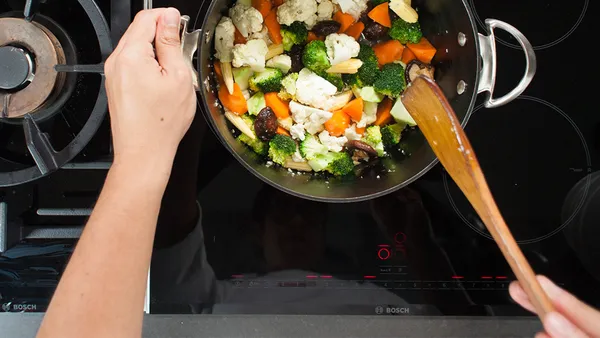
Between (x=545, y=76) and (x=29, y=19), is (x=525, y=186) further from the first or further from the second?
(x=29, y=19)

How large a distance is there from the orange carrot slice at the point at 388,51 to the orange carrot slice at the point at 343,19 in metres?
0.09

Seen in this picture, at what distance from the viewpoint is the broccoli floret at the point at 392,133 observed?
124cm

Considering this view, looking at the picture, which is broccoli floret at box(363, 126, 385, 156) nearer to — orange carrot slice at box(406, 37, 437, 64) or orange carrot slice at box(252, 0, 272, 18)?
orange carrot slice at box(406, 37, 437, 64)

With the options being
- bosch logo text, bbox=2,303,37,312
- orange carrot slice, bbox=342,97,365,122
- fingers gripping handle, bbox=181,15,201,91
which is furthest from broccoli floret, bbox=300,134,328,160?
bosch logo text, bbox=2,303,37,312

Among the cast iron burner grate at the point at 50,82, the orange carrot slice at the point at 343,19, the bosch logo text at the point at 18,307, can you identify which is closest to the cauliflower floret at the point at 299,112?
the orange carrot slice at the point at 343,19

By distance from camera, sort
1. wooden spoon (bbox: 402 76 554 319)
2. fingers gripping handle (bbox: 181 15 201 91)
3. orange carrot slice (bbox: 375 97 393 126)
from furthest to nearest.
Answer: orange carrot slice (bbox: 375 97 393 126)
fingers gripping handle (bbox: 181 15 201 91)
wooden spoon (bbox: 402 76 554 319)

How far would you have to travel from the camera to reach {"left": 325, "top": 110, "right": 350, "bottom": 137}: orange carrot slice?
1213 millimetres

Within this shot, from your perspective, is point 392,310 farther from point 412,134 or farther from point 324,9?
point 324,9

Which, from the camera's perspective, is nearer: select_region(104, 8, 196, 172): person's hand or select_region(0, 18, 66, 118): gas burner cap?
select_region(104, 8, 196, 172): person's hand

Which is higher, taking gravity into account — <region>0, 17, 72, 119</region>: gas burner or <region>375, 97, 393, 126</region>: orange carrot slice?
<region>0, 17, 72, 119</region>: gas burner

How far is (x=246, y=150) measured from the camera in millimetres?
1215

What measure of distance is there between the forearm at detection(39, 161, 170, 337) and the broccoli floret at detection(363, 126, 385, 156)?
56cm

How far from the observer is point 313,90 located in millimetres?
1183

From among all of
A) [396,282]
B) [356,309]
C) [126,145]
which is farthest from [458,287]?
[126,145]
